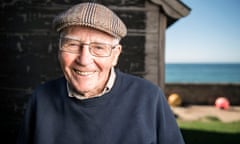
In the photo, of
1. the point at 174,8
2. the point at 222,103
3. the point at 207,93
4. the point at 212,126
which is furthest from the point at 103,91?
the point at 207,93

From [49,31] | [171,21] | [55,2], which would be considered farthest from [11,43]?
[171,21]

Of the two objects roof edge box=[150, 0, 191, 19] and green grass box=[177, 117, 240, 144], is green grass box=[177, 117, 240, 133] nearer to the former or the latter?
green grass box=[177, 117, 240, 144]

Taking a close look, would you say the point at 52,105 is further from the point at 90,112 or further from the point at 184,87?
the point at 184,87

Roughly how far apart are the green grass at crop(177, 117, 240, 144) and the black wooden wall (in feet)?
12.4

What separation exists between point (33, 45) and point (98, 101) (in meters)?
3.38

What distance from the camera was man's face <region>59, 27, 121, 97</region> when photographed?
1610mm

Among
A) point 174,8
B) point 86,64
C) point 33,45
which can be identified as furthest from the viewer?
point 33,45

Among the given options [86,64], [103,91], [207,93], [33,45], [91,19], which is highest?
[91,19]

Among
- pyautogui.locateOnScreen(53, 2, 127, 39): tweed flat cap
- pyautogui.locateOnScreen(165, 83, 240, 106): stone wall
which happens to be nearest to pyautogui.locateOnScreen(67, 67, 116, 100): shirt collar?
pyautogui.locateOnScreen(53, 2, 127, 39): tweed flat cap

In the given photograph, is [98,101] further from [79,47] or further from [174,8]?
[174,8]

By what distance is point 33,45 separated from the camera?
4.75m

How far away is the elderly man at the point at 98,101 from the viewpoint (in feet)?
5.29

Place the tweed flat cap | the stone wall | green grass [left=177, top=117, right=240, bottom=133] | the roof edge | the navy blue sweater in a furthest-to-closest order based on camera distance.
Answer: the stone wall
green grass [left=177, top=117, right=240, bottom=133]
the roof edge
the navy blue sweater
the tweed flat cap

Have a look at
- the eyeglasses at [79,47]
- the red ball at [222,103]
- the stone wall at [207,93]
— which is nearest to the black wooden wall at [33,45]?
the eyeglasses at [79,47]
